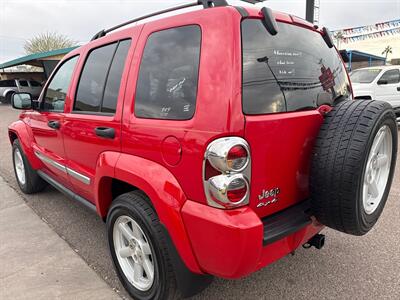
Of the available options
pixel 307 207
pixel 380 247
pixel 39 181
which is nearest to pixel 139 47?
pixel 307 207

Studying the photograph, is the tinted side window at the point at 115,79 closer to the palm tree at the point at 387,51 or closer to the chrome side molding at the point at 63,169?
the chrome side molding at the point at 63,169

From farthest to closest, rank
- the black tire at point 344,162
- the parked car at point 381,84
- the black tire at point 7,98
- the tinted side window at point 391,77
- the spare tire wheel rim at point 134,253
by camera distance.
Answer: the black tire at point 7,98, the tinted side window at point 391,77, the parked car at point 381,84, the spare tire wheel rim at point 134,253, the black tire at point 344,162

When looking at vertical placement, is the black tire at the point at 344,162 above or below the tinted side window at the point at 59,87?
below

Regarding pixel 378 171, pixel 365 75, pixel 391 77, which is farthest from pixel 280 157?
pixel 391 77

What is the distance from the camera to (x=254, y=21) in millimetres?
1850

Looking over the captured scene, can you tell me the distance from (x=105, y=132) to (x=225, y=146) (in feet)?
3.51

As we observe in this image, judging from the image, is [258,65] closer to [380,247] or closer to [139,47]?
[139,47]

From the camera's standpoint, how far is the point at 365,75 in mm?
9141

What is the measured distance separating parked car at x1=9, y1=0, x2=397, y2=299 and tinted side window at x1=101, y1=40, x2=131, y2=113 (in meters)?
0.01

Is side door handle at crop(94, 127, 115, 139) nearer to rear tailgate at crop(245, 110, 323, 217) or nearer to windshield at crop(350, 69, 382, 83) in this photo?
rear tailgate at crop(245, 110, 323, 217)

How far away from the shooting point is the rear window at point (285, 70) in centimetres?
178

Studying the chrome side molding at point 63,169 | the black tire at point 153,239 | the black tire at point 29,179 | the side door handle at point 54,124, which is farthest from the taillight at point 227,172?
the black tire at point 29,179

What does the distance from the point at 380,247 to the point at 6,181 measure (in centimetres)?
532

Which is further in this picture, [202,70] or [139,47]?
[139,47]
